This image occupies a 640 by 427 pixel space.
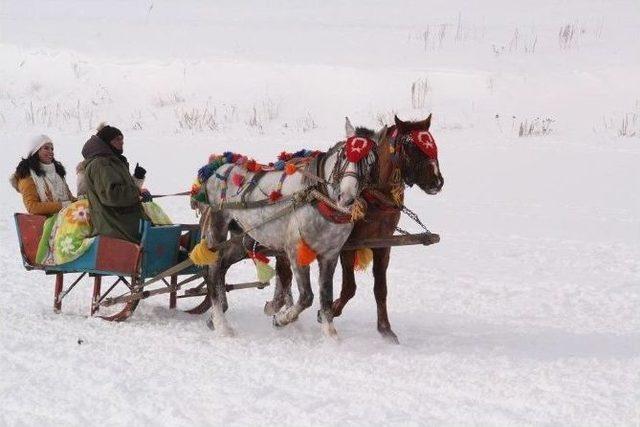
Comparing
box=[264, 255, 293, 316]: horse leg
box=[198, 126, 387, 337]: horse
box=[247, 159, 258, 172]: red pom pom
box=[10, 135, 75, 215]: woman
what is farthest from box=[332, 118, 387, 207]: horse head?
box=[10, 135, 75, 215]: woman

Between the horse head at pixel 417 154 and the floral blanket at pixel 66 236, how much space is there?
2767mm

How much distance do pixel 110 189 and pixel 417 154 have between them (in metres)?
2.64

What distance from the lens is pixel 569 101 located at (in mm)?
18391

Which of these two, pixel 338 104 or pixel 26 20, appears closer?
pixel 338 104

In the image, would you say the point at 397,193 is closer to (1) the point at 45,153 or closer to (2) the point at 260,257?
(2) the point at 260,257

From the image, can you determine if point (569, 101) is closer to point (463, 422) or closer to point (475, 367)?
point (475, 367)

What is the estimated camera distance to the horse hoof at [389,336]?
24.9 feet

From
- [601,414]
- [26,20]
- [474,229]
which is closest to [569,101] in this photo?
[474,229]

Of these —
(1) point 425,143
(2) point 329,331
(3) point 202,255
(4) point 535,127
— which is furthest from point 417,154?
(4) point 535,127

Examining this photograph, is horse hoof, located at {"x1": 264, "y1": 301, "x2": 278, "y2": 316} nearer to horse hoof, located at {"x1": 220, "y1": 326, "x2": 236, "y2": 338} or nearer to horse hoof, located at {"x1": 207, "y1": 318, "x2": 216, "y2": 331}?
horse hoof, located at {"x1": 207, "y1": 318, "x2": 216, "y2": 331}

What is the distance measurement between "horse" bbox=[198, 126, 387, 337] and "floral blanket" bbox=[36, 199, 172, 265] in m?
1.03

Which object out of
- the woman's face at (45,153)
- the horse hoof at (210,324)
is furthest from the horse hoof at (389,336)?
the woman's face at (45,153)

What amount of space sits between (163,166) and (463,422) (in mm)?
12326

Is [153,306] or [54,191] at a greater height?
[54,191]
